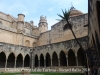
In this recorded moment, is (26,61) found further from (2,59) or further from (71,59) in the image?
(71,59)

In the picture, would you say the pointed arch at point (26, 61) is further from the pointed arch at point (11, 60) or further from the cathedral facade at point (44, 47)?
the pointed arch at point (11, 60)

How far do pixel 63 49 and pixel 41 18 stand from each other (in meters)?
25.6

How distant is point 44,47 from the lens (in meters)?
26.0

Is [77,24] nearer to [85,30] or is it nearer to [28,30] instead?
[85,30]

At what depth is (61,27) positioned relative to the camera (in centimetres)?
3102

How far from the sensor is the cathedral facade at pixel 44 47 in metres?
22.2

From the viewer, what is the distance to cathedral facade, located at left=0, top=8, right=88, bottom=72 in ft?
72.8

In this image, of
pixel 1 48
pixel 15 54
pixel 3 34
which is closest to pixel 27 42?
pixel 3 34

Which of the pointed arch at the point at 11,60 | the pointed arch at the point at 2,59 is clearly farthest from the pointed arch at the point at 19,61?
the pointed arch at the point at 2,59

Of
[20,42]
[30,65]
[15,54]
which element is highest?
[20,42]

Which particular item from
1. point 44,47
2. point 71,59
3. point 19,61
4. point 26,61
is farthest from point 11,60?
point 71,59

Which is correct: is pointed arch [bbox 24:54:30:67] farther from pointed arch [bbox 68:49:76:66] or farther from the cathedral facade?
pointed arch [bbox 68:49:76:66]

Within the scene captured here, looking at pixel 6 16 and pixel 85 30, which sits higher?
pixel 6 16

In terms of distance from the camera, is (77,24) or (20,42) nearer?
(77,24)
